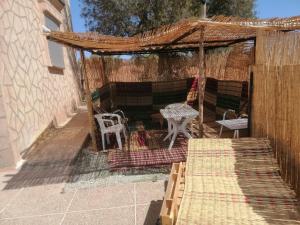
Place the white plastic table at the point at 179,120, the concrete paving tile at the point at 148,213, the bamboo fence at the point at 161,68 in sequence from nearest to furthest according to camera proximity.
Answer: the concrete paving tile at the point at 148,213, the white plastic table at the point at 179,120, the bamboo fence at the point at 161,68

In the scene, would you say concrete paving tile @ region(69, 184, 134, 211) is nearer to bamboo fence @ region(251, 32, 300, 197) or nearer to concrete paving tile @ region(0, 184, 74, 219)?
concrete paving tile @ region(0, 184, 74, 219)

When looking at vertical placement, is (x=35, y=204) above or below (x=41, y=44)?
below

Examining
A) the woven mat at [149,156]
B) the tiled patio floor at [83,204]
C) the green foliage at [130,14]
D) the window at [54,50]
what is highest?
the green foliage at [130,14]

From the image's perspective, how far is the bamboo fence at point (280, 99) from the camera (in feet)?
8.75

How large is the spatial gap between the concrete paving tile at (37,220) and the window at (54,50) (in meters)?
6.11

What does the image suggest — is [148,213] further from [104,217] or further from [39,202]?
[39,202]

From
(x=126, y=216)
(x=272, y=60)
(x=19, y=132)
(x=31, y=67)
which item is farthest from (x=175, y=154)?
(x=31, y=67)

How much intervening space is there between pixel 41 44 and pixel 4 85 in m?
3.21

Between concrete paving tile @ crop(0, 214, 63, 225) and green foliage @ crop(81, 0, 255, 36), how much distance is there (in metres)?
11.0

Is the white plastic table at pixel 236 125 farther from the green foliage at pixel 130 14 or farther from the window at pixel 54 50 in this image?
the green foliage at pixel 130 14

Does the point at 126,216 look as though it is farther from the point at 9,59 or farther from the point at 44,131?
the point at 44,131

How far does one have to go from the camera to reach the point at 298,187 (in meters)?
2.69

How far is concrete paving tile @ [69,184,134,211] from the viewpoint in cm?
341

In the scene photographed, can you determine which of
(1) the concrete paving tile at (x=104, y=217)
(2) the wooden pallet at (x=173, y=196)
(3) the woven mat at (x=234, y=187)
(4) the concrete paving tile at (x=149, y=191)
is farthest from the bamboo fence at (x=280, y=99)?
(1) the concrete paving tile at (x=104, y=217)
